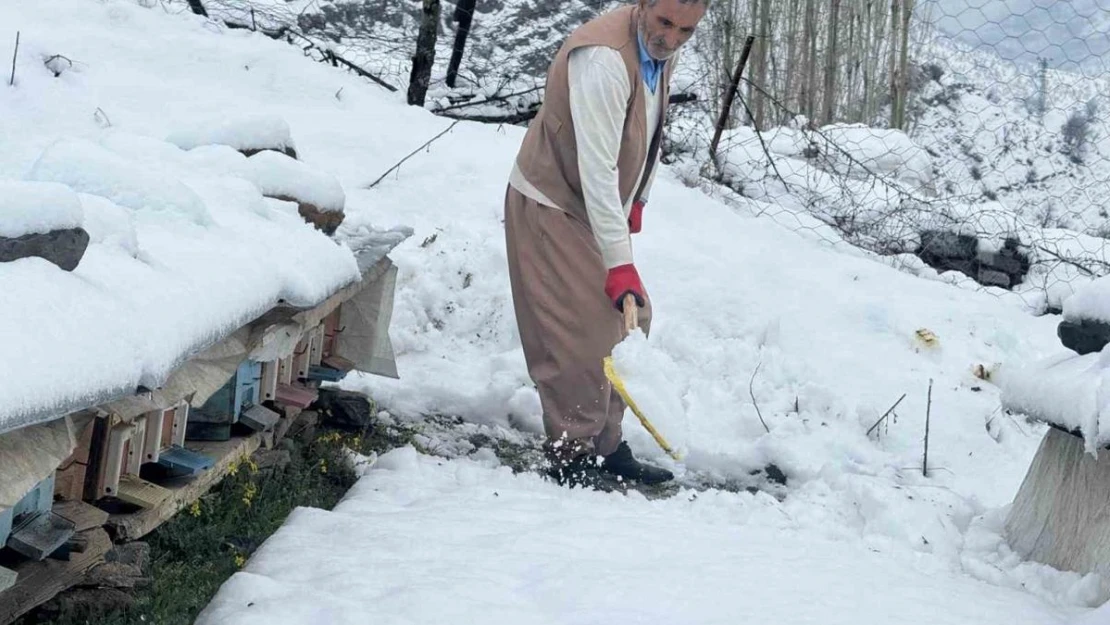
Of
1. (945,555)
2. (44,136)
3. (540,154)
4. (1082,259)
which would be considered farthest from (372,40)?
(945,555)

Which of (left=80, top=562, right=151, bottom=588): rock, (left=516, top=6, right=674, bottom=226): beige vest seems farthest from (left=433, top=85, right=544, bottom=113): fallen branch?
(left=80, top=562, right=151, bottom=588): rock

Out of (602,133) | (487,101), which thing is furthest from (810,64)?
(602,133)

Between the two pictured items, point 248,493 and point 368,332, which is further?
point 368,332

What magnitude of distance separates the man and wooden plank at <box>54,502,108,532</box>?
161 cm

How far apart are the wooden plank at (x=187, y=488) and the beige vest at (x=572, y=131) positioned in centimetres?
125

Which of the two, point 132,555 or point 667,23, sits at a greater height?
point 667,23

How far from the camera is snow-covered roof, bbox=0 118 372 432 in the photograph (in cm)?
178

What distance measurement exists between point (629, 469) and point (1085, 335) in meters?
1.58

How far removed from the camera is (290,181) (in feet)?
12.2

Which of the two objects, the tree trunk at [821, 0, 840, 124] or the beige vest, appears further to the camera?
the tree trunk at [821, 0, 840, 124]

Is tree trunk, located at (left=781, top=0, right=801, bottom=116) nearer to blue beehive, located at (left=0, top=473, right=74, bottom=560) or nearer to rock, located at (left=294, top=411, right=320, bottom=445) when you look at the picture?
rock, located at (left=294, top=411, right=320, bottom=445)

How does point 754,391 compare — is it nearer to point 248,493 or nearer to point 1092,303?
point 1092,303

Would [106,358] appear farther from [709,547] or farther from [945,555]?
[945,555]

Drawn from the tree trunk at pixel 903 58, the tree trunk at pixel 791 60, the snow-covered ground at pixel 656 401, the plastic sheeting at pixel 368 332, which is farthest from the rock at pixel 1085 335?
the tree trunk at pixel 791 60
